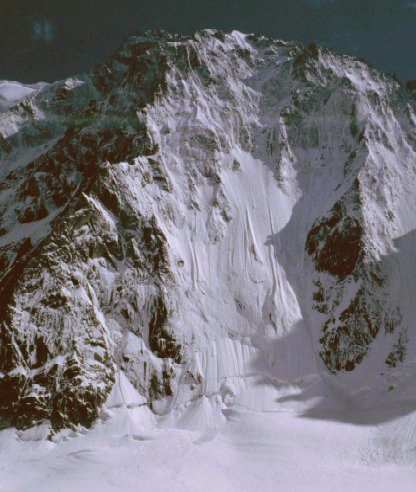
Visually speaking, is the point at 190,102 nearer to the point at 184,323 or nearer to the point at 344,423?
the point at 184,323

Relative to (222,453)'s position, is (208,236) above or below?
above

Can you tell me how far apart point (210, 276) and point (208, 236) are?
8.34 meters

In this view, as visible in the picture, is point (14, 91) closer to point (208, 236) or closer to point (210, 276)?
point (208, 236)

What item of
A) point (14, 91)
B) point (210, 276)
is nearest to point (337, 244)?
point (210, 276)

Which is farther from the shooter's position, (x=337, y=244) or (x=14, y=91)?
(x=14, y=91)

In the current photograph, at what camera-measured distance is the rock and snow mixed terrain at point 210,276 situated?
64.9 metres

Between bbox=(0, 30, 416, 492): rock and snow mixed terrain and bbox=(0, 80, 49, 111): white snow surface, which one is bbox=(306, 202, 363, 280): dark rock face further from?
bbox=(0, 80, 49, 111): white snow surface

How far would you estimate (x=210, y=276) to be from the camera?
291ft

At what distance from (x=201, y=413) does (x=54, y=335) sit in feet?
72.6

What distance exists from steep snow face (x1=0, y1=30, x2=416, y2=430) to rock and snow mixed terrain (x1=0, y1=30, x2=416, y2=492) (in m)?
0.31

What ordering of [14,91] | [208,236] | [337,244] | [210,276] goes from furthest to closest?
[14,91]
[208,236]
[337,244]
[210,276]

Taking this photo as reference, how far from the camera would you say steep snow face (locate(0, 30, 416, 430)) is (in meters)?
74.3

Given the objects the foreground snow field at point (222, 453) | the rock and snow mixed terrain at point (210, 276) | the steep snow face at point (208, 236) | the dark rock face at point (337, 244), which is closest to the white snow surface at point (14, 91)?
the steep snow face at point (208, 236)

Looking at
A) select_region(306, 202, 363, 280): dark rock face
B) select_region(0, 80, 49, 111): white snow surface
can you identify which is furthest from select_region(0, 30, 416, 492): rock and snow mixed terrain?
select_region(0, 80, 49, 111): white snow surface
